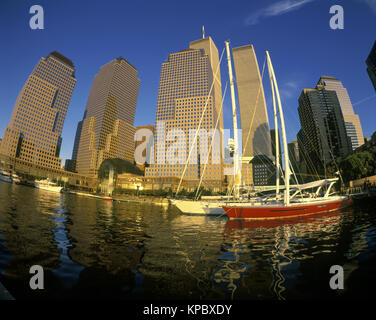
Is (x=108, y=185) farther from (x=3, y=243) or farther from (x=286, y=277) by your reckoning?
(x=286, y=277)

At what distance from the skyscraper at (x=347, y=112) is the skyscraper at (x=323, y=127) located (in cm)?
3256

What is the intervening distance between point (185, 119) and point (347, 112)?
505 feet

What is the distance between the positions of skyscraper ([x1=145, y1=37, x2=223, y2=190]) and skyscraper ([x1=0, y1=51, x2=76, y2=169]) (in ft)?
312

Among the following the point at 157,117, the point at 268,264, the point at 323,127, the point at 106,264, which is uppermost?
the point at 157,117

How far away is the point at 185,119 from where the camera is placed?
A: 461 feet

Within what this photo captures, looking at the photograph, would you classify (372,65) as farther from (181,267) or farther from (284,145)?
(181,267)

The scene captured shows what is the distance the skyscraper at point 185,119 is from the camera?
417 feet

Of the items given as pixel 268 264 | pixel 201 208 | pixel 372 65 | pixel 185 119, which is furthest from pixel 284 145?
pixel 185 119

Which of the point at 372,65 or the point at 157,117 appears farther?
the point at 157,117

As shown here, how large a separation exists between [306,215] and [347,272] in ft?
66.2

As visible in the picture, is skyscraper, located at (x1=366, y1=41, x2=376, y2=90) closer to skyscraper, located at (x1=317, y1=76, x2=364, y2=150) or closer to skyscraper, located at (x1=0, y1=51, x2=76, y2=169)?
skyscraper, located at (x1=317, y1=76, x2=364, y2=150)

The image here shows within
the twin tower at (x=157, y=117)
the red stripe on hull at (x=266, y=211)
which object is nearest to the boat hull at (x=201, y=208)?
the red stripe on hull at (x=266, y=211)

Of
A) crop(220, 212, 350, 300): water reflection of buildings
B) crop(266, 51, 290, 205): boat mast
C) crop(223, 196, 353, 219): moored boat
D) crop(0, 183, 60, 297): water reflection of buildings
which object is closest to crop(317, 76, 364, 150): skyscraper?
crop(266, 51, 290, 205): boat mast

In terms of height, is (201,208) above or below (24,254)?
below
